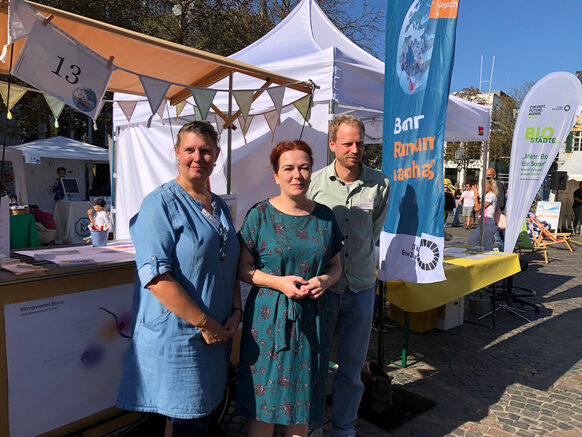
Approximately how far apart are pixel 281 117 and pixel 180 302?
363cm

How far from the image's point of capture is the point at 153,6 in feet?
48.6

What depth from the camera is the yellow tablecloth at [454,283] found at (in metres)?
3.40

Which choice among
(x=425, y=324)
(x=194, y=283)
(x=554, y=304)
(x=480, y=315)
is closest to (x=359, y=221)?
(x=194, y=283)

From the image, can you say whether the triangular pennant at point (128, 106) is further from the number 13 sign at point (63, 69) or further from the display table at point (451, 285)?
the display table at point (451, 285)

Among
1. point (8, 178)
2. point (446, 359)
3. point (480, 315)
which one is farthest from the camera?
point (8, 178)

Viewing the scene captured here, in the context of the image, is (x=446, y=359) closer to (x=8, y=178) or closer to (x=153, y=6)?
(x=8, y=178)

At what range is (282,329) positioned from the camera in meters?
1.85

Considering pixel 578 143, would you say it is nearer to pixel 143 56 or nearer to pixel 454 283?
pixel 454 283

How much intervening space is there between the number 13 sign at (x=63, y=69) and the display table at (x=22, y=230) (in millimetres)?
1950

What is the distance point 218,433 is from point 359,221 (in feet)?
4.88

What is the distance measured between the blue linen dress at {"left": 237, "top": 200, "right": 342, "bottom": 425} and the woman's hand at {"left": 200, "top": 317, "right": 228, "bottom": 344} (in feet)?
0.61

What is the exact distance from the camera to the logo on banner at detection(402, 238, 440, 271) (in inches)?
109

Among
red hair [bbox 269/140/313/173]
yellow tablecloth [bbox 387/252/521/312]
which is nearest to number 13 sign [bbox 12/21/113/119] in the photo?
red hair [bbox 269/140/313/173]

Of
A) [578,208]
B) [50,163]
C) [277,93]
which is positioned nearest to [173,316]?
[277,93]
